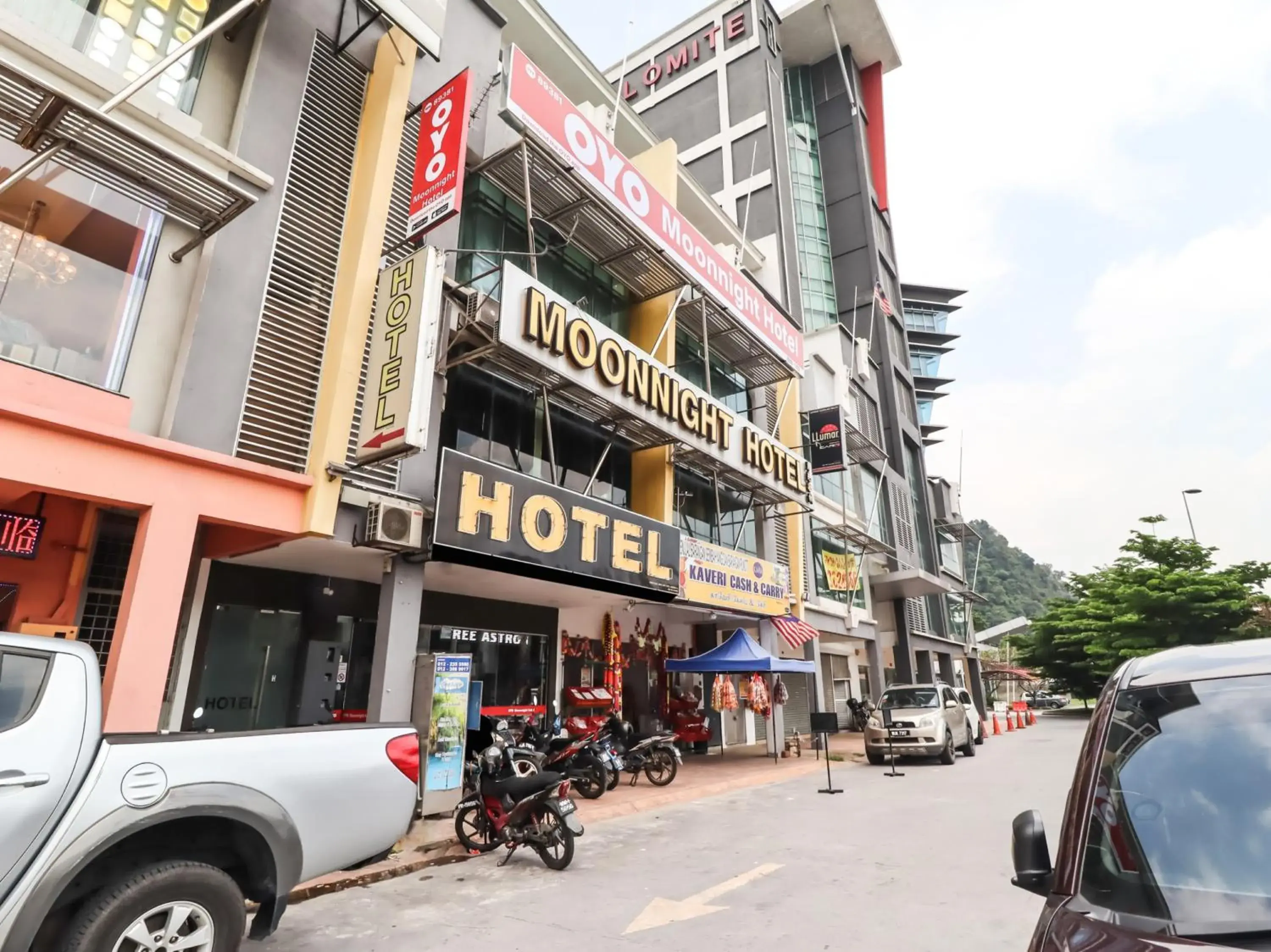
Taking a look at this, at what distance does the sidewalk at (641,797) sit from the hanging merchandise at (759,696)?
4.07ft

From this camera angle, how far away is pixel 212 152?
8.56m

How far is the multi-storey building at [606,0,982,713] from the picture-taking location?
26.5 meters

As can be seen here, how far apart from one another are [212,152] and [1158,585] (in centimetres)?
3819

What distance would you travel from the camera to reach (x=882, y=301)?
36.8 m

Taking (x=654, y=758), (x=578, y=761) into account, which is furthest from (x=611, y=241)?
(x=654, y=758)

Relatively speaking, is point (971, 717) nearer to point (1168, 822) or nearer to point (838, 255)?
point (1168, 822)

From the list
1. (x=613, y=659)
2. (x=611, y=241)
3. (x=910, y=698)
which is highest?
(x=611, y=241)

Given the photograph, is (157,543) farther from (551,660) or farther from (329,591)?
(551,660)

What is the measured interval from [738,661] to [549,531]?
682cm

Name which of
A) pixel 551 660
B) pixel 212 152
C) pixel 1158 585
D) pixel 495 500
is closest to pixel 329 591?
pixel 495 500

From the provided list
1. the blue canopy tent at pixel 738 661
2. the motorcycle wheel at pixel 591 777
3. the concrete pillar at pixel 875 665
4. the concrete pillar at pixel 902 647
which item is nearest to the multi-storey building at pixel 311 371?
the blue canopy tent at pixel 738 661

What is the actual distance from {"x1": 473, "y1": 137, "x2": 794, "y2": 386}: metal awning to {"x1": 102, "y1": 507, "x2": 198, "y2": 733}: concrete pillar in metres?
7.42

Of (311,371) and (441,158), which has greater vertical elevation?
(441,158)

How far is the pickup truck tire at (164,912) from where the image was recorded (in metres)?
3.14
